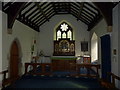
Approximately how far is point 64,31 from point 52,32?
3.15 ft

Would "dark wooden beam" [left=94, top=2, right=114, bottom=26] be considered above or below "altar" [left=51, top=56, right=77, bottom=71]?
above

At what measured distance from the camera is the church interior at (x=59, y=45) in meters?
5.89

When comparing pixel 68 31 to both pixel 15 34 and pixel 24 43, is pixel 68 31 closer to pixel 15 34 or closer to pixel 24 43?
pixel 24 43

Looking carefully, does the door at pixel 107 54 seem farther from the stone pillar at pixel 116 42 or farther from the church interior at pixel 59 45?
the stone pillar at pixel 116 42

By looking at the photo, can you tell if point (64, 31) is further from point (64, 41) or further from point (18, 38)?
point (18, 38)

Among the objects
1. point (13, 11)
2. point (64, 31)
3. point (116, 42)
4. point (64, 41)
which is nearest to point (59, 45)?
point (64, 41)

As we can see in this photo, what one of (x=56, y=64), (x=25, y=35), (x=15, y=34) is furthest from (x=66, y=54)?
(x=15, y=34)

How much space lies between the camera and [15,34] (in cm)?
752

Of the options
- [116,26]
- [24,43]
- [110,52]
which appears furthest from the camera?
[24,43]

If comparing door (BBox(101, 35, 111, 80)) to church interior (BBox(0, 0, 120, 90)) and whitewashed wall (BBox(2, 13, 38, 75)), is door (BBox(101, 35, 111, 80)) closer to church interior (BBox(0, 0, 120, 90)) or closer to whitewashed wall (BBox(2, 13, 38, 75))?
church interior (BBox(0, 0, 120, 90))

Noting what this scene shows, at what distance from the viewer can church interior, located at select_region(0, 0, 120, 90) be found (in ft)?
19.3

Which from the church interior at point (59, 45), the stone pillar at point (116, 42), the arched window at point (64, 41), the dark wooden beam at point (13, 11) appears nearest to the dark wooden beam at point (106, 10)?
the church interior at point (59, 45)

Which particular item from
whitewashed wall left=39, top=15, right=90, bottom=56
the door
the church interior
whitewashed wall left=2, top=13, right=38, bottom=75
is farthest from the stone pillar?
whitewashed wall left=39, top=15, right=90, bottom=56

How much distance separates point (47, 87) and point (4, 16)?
309cm
